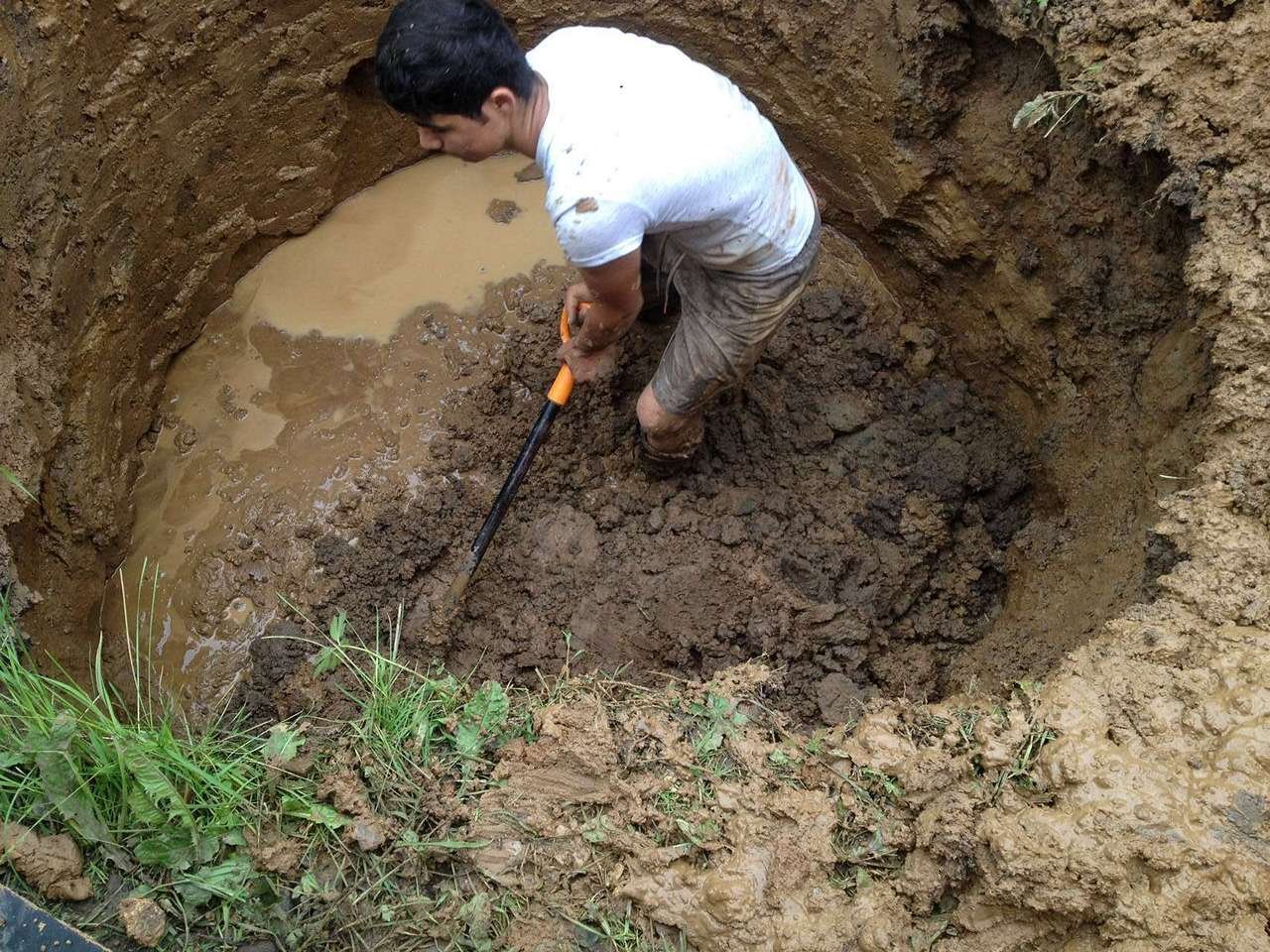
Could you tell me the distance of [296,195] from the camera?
3.56 m

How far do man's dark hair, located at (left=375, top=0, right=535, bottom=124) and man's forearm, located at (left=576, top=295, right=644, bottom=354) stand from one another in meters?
0.59

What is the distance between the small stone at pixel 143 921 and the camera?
6.34 ft

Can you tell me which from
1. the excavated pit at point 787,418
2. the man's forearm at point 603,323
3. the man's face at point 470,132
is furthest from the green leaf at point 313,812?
the man's face at point 470,132

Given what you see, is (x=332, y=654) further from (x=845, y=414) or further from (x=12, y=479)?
(x=845, y=414)

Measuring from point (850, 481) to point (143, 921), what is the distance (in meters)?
2.30

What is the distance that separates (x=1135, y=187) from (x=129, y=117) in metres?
2.99

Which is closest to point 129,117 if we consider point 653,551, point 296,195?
point 296,195

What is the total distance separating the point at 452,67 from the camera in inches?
76.7

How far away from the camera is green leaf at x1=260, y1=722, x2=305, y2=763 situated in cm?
219

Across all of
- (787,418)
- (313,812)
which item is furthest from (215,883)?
(787,418)

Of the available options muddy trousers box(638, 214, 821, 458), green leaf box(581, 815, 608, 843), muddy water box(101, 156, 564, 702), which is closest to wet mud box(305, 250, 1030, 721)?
muddy water box(101, 156, 564, 702)

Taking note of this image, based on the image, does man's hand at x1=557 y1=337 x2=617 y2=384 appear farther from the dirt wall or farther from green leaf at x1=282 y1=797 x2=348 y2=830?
the dirt wall

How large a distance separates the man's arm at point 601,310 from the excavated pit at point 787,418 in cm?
45

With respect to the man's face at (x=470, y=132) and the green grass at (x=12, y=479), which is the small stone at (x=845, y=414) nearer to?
the man's face at (x=470, y=132)
